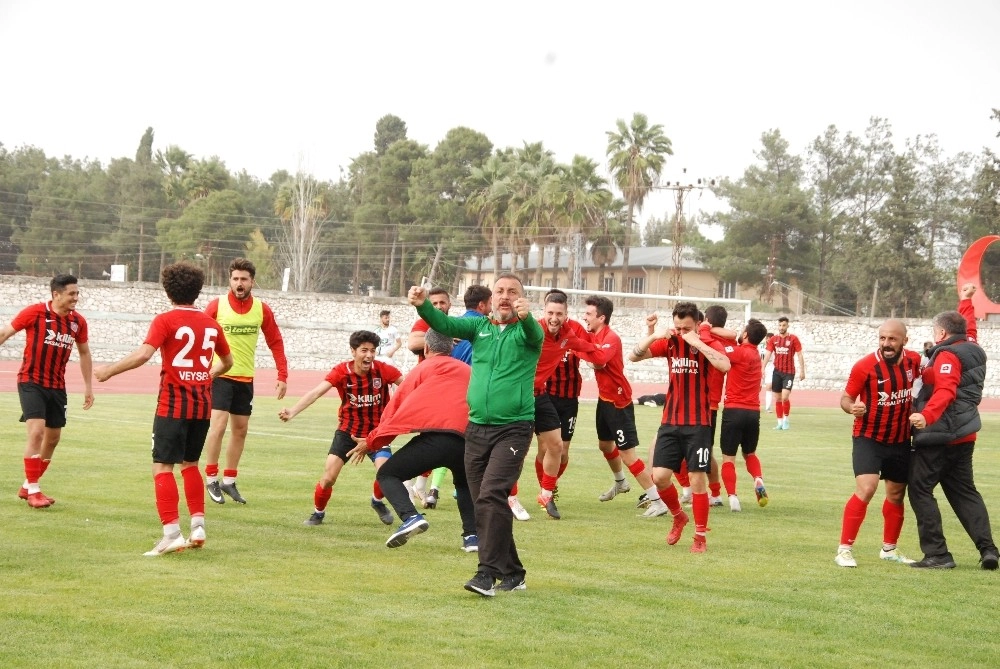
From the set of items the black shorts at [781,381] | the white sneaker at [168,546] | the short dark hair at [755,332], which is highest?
the short dark hair at [755,332]

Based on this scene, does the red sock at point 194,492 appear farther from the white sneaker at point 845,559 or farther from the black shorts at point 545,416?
the white sneaker at point 845,559

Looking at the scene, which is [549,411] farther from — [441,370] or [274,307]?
[274,307]

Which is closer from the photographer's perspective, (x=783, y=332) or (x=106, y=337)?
(x=783, y=332)

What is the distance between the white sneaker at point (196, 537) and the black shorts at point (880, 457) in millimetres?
5054

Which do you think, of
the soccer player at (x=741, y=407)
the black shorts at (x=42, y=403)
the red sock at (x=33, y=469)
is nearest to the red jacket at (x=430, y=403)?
the red sock at (x=33, y=469)

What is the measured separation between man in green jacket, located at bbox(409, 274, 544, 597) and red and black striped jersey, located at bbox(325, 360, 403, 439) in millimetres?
2579

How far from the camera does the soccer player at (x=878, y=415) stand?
348 inches

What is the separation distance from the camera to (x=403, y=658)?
5.59 metres

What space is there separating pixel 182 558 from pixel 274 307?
3986 cm

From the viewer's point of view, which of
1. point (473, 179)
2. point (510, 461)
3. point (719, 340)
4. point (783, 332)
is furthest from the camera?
point (473, 179)

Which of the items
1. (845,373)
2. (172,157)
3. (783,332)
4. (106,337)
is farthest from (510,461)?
(172,157)

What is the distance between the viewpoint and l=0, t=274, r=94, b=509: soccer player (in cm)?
1038

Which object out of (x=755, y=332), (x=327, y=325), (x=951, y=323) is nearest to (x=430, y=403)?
(x=951, y=323)

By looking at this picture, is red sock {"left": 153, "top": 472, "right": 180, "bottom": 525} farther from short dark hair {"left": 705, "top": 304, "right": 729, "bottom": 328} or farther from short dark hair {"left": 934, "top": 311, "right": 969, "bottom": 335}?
short dark hair {"left": 934, "top": 311, "right": 969, "bottom": 335}
